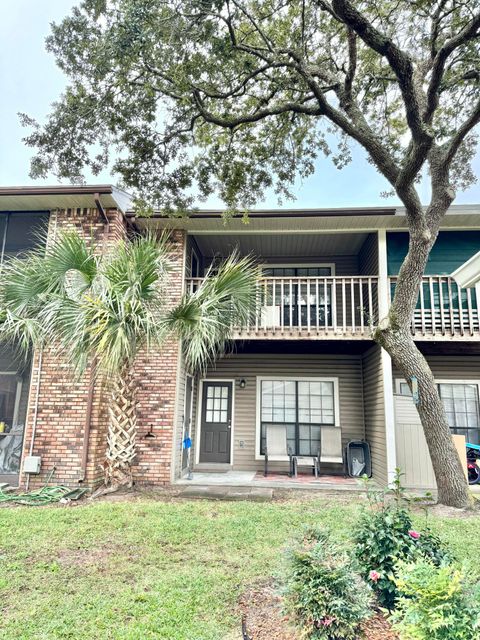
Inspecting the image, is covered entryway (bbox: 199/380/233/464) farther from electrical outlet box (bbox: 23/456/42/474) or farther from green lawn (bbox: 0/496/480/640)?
electrical outlet box (bbox: 23/456/42/474)

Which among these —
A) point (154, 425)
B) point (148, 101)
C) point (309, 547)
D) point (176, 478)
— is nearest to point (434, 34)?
point (148, 101)

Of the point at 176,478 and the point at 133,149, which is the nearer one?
the point at 133,149

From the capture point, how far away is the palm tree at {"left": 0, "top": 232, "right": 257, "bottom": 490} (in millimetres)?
5914

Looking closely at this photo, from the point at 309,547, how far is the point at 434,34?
7539 millimetres

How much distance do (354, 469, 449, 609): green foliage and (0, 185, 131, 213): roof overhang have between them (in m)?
6.76

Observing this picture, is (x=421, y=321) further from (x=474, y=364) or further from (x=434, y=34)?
(x=434, y=34)

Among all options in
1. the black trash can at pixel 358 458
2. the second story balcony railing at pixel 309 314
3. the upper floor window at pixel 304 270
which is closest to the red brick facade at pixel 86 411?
the second story balcony railing at pixel 309 314

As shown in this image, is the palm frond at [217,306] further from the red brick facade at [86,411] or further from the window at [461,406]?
the window at [461,406]

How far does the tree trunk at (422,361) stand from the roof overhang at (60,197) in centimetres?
525

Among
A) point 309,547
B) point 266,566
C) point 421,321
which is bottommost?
point 266,566

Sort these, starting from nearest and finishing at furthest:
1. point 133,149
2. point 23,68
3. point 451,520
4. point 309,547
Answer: point 309,547
point 451,520
point 133,149
point 23,68

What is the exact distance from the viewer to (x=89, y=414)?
7.26 meters

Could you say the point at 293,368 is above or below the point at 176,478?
above

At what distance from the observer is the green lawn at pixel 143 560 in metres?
2.94
